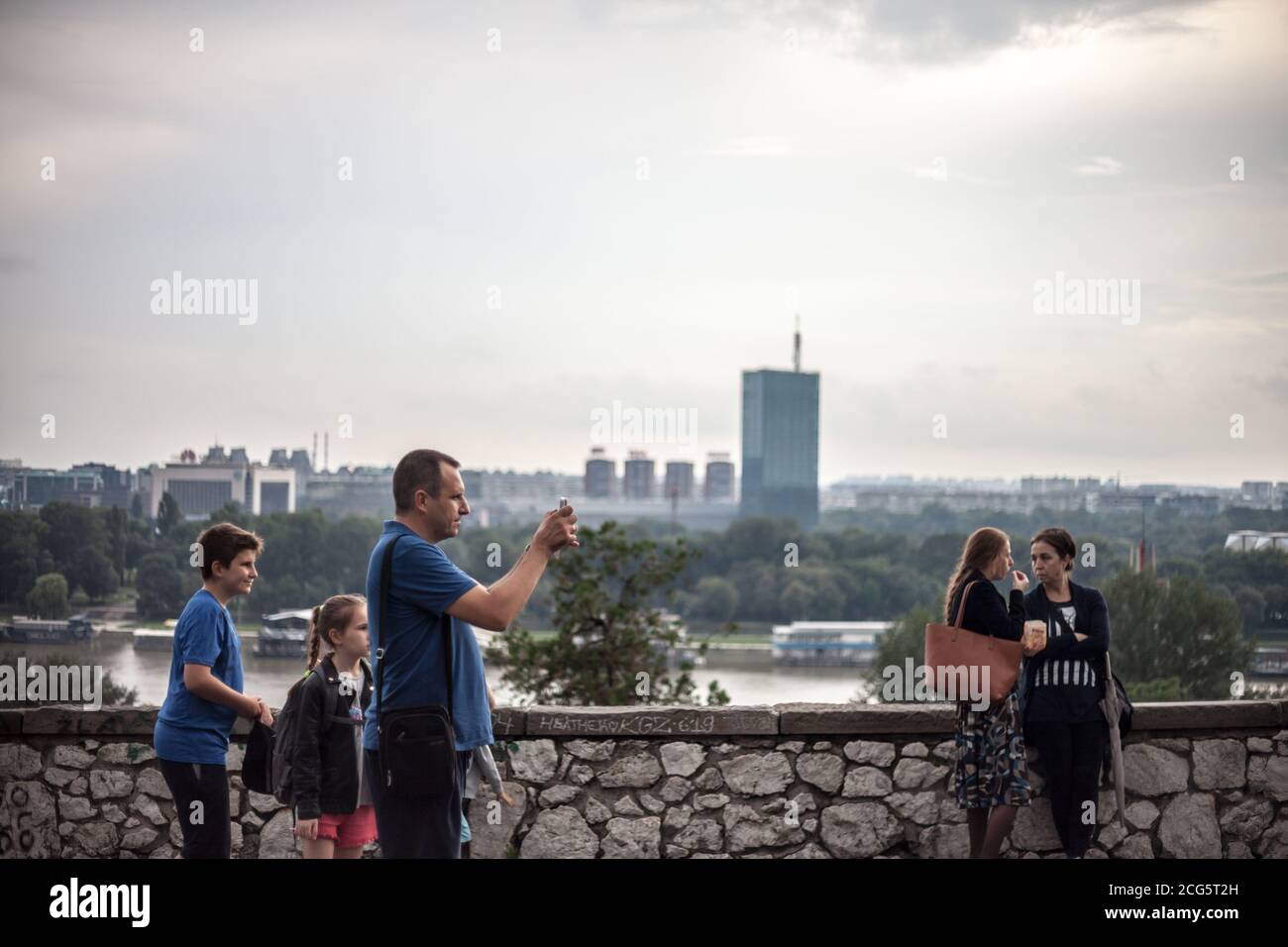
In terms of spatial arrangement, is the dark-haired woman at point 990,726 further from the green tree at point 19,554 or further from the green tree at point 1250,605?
the green tree at point 1250,605

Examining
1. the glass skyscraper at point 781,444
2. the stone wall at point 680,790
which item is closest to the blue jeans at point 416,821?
the stone wall at point 680,790

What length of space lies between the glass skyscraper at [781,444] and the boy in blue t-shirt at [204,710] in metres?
Result: 79.8

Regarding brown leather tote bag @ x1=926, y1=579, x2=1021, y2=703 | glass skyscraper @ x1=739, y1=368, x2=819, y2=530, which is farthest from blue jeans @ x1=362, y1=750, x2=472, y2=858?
glass skyscraper @ x1=739, y1=368, x2=819, y2=530

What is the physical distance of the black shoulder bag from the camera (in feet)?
9.16

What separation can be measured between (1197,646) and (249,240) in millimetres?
30059

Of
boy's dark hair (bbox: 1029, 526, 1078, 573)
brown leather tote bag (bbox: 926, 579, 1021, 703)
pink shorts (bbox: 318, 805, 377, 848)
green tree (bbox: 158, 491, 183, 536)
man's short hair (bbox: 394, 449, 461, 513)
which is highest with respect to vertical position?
man's short hair (bbox: 394, 449, 461, 513)

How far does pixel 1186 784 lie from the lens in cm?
489

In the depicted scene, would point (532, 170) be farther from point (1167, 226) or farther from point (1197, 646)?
point (1197, 646)

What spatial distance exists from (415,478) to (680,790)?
2344 millimetres

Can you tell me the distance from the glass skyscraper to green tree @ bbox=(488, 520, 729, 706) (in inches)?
2716

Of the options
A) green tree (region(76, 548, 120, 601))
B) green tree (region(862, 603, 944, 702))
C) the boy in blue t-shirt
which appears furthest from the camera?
green tree (region(862, 603, 944, 702))

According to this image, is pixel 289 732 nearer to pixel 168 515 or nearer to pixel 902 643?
pixel 168 515

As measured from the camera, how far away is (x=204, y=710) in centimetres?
348

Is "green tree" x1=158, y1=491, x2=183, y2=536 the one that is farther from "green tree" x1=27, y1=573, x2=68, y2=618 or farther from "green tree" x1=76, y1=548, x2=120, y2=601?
"green tree" x1=27, y1=573, x2=68, y2=618
